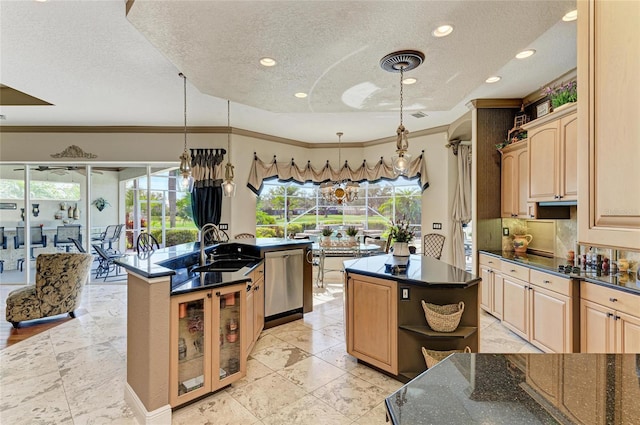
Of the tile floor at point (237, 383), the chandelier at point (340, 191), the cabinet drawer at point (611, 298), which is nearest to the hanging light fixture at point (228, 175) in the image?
the tile floor at point (237, 383)

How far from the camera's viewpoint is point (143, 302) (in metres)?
2.17

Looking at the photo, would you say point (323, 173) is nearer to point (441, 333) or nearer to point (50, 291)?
point (441, 333)

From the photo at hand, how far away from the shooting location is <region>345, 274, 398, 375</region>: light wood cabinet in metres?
2.65

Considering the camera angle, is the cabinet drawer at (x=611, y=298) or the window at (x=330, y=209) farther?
the window at (x=330, y=209)

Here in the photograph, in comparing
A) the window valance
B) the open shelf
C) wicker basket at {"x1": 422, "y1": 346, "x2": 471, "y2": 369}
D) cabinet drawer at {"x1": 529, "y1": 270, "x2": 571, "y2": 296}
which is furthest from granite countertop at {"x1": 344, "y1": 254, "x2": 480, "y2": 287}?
the window valance

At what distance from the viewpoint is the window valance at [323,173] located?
6184 mm

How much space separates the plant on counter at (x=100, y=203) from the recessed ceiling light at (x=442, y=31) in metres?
6.59

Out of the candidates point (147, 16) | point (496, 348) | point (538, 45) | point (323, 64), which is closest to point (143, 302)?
point (147, 16)

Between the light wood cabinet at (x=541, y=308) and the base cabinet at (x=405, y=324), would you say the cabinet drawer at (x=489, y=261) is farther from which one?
the base cabinet at (x=405, y=324)

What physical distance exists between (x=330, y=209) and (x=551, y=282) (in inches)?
197

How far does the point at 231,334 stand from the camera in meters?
2.62

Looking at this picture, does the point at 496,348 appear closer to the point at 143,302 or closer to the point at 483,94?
the point at 483,94

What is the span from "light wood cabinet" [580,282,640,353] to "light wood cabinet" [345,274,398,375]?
1.63 meters

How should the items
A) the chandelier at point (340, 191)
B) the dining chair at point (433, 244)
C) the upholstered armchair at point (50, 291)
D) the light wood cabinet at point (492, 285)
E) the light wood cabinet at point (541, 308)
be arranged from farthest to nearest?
the chandelier at point (340, 191)
the dining chair at point (433, 244)
the upholstered armchair at point (50, 291)
the light wood cabinet at point (492, 285)
the light wood cabinet at point (541, 308)
